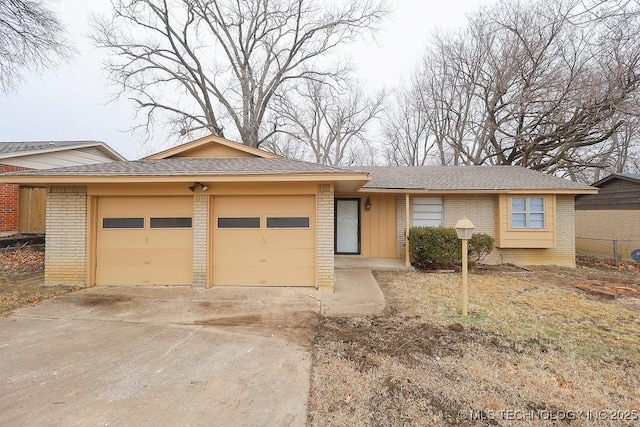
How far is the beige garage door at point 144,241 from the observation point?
21.4 ft

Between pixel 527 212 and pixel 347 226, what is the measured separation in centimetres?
576

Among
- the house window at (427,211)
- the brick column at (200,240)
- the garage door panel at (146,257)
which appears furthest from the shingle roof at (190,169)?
the house window at (427,211)

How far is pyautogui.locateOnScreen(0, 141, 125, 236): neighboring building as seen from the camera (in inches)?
438

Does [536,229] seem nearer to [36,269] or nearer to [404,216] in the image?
[404,216]

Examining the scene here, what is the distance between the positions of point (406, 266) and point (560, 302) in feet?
12.6

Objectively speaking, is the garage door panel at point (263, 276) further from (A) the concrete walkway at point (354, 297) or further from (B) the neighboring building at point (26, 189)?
(B) the neighboring building at point (26, 189)

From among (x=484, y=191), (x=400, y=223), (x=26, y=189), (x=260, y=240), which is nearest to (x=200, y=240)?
(x=260, y=240)

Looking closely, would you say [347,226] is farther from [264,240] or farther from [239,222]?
[239,222]

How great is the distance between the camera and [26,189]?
1185 centimetres

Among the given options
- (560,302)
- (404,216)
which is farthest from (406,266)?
(560,302)

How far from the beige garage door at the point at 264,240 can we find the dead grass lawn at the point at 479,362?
2100 mm

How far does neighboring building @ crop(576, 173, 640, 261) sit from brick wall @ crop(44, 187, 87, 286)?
15152 millimetres

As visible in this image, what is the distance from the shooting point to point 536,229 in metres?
9.18

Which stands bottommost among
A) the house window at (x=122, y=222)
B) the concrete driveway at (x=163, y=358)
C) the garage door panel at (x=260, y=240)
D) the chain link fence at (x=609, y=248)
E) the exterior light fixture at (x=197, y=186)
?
the concrete driveway at (x=163, y=358)
